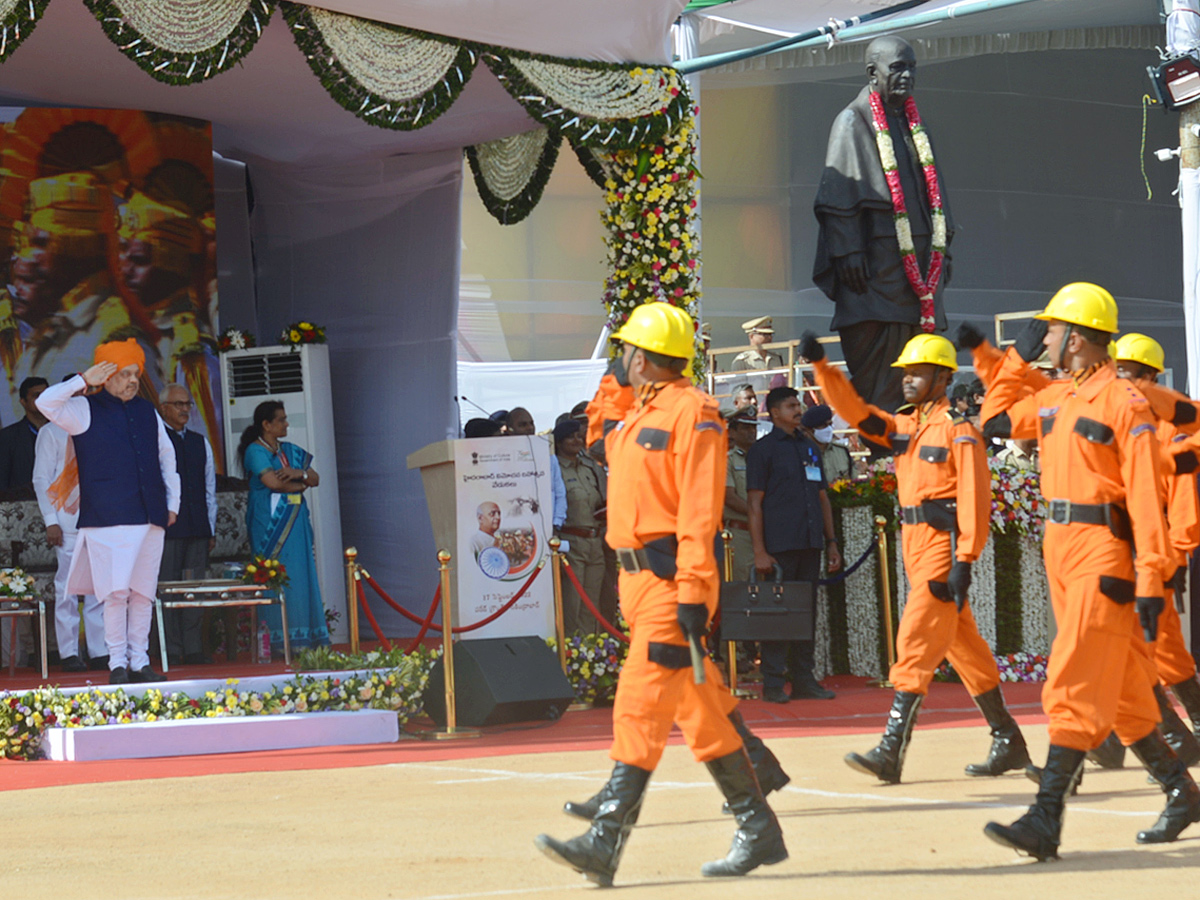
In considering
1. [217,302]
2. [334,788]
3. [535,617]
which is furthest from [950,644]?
[217,302]

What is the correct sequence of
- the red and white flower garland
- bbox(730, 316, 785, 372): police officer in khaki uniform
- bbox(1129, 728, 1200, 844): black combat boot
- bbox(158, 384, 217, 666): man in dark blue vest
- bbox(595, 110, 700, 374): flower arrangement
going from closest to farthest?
1. bbox(1129, 728, 1200, 844): black combat boot
2. the red and white flower garland
3. bbox(595, 110, 700, 374): flower arrangement
4. bbox(158, 384, 217, 666): man in dark blue vest
5. bbox(730, 316, 785, 372): police officer in khaki uniform

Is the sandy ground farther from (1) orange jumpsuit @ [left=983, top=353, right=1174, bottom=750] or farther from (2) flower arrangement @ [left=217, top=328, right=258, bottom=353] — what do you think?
(2) flower arrangement @ [left=217, top=328, right=258, bottom=353]

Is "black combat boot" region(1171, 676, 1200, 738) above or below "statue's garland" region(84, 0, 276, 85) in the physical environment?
below

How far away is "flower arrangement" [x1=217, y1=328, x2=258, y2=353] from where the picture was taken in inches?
570

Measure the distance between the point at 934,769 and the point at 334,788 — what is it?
118 inches

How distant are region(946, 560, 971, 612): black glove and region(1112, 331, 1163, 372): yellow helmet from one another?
151cm

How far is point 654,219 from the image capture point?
1180 cm

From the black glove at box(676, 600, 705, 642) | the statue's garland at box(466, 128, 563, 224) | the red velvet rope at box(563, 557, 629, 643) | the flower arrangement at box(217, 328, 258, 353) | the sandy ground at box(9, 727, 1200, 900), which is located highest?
the statue's garland at box(466, 128, 563, 224)

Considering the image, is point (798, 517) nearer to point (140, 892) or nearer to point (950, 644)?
point (950, 644)

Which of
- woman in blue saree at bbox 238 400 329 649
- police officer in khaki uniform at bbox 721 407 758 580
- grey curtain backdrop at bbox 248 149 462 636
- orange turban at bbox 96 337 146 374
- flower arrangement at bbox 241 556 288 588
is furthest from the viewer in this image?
grey curtain backdrop at bbox 248 149 462 636

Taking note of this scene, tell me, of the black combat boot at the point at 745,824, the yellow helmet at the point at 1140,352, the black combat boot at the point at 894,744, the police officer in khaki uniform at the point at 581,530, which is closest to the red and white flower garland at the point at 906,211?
the yellow helmet at the point at 1140,352

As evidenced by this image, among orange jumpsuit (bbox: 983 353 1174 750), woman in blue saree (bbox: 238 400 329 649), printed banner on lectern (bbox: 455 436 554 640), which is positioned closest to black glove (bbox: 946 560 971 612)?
orange jumpsuit (bbox: 983 353 1174 750)

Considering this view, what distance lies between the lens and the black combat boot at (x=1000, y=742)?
8.00m

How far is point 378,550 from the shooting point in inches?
590
